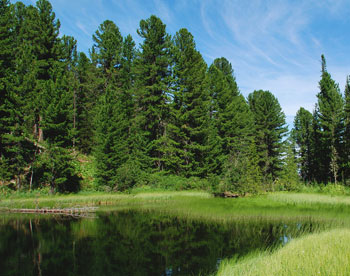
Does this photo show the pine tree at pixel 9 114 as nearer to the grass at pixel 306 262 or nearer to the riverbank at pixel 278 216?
the riverbank at pixel 278 216

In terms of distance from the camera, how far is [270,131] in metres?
51.6

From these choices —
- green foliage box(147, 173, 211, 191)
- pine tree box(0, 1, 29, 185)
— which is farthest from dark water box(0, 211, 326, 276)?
green foliage box(147, 173, 211, 191)

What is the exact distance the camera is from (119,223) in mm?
16266

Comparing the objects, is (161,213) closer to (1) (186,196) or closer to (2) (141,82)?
(1) (186,196)

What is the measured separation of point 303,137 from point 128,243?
6621cm

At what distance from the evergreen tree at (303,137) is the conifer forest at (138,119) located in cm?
436

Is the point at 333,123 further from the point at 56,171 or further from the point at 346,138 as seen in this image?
the point at 56,171

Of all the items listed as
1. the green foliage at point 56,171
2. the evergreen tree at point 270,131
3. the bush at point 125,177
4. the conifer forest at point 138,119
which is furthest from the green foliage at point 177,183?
the evergreen tree at point 270,131

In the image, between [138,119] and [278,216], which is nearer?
[278,216]

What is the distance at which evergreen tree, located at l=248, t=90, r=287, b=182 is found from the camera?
2037 inches

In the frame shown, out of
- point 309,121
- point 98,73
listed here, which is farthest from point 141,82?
point 309,121

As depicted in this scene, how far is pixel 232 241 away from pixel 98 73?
4087 centimetres

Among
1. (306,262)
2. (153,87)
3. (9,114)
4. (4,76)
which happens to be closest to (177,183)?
(153,87)

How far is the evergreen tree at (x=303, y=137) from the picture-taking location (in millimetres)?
61294
